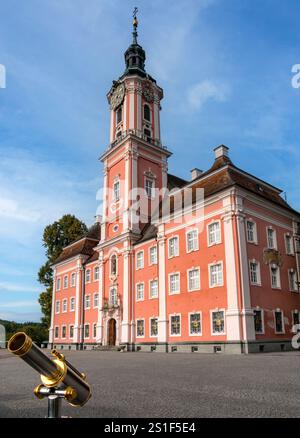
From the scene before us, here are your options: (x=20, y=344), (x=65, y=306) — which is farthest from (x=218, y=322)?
(x=65, y=306)

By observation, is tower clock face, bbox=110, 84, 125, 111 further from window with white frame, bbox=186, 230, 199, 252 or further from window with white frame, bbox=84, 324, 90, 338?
window with white frame, bbox=84, 324, 90, 338


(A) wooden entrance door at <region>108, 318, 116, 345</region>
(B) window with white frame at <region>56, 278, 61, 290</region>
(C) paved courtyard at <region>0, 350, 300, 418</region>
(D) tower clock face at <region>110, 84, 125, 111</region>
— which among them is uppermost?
(D) tower clock face at <region>110, 84, 125, 111</region>

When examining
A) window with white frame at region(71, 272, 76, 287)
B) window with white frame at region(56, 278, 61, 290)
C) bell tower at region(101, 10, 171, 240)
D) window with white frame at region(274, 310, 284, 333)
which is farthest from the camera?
window with white frame at region(56, 278, 61, 290)

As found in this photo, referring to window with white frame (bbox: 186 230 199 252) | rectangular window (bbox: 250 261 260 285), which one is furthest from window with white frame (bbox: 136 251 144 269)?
rectangular window (bbox: 250 261 260 285)

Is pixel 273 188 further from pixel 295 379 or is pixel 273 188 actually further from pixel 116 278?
pixel 295 379

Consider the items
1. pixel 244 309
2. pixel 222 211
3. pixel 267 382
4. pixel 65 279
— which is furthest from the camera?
pixel 65 279

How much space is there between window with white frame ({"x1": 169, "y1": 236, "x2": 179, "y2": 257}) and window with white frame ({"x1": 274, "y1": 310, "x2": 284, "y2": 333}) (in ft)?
28.8

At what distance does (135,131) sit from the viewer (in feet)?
135

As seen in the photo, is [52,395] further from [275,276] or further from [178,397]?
[275,276]

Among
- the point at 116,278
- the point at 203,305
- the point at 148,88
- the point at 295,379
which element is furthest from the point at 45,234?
the point at 295,379

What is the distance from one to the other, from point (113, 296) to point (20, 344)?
36524mm

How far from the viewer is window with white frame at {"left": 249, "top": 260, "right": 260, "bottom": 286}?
A: 2667 cm

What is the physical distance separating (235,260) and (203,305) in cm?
435

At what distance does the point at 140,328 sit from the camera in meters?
33.9
